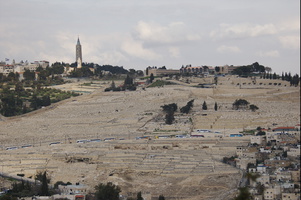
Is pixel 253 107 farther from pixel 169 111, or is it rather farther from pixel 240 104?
pixel 169 111

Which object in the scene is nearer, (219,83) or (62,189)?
(62,189)

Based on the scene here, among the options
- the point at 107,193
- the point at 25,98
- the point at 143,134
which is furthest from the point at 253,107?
the point at 107,193

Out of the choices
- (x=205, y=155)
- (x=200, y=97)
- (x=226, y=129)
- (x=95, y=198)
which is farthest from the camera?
(x=200, y=97)

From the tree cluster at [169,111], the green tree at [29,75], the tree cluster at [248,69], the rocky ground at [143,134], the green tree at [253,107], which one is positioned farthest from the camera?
the tree cluster at [248,69]

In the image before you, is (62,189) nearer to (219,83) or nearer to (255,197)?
(255,197)

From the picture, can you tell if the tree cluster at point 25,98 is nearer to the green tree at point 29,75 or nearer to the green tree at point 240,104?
the green tree at point 29,75

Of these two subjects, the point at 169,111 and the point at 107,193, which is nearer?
the point at 107,193

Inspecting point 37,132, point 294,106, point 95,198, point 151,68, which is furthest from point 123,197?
point 151,68

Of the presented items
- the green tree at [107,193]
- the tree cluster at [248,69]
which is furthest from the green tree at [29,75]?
the green tree at [107,193]

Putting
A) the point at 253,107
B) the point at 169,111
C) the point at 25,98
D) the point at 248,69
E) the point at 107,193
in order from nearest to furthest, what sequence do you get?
the point at 107,193
the point at 169,111
the point at 253,107
the point at 25,98
the point at 248,69

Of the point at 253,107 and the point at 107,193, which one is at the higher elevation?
the point at 253,107

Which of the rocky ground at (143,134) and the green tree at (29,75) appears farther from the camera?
the green tree at (29,75)
